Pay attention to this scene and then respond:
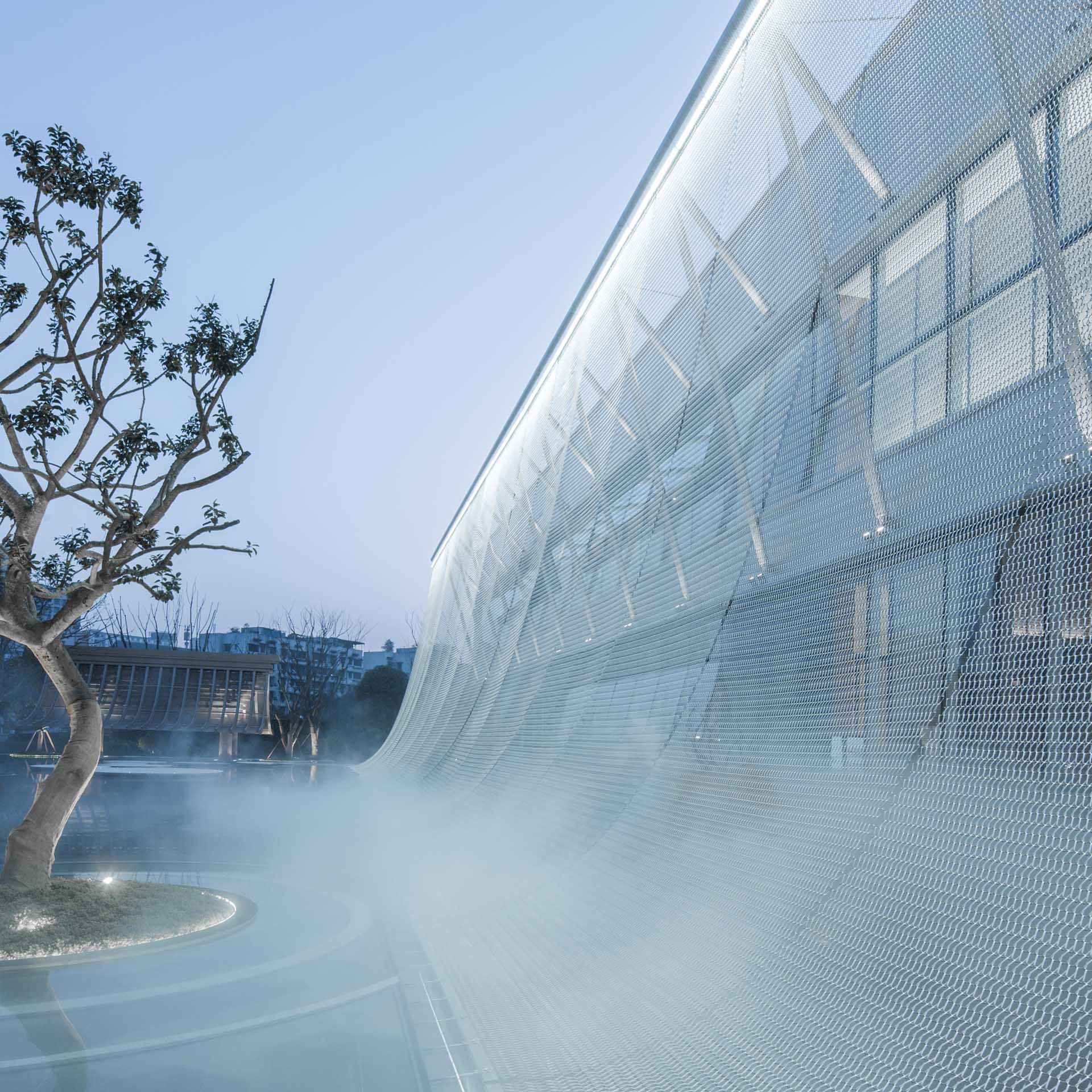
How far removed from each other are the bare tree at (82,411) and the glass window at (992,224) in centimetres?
370

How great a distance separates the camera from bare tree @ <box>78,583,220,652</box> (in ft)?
98.1

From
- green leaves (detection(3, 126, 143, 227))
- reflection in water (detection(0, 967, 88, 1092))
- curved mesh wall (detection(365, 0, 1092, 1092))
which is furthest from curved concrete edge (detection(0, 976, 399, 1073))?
green leaves (detection(3, 126, 143, 227))

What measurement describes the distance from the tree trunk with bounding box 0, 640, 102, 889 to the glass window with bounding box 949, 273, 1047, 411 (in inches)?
148

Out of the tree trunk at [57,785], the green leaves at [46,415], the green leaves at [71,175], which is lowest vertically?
the tree trunk at [57,785]

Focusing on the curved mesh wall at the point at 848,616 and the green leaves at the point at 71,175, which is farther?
the green leaves at the point at 71,175

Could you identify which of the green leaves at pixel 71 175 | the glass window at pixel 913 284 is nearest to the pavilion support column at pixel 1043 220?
the glass window at pixel 913 284

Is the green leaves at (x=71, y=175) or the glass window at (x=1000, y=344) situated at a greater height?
the green leaves at (x=71, y=175)

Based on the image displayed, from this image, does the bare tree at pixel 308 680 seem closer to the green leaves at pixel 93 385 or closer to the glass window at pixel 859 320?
the green leaves at pixel 93 385

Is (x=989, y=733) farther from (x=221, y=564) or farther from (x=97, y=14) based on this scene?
(x=221, y=564)

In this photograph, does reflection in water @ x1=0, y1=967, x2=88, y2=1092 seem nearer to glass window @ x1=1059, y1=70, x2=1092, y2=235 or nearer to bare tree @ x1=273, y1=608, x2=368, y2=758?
glass window @ x1=1059, y1=70, x2=1092, y2=235

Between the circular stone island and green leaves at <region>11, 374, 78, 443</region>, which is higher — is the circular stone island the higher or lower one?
the lower one

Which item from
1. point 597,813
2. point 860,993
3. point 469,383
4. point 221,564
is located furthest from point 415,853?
point 221,564

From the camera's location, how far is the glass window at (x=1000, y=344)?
1728mm

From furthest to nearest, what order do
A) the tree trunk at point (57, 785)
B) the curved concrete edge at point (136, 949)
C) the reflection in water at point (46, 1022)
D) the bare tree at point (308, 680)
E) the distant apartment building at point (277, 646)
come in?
the distant apartment building at point (277, 646)
the bare tree at point (308, 680)
the tree trunk at point (57, 785)
the curved concrete edge at point (136, 949)
the reflection in water at point (46, 1022)
